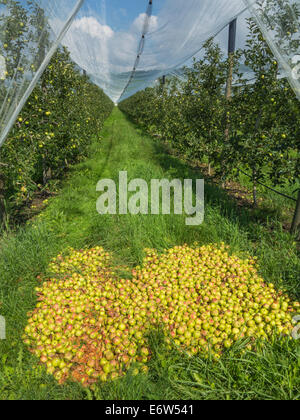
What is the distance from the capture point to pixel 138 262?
3045mm

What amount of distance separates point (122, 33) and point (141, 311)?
11.2 ft

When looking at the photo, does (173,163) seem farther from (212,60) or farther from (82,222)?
(82,222)

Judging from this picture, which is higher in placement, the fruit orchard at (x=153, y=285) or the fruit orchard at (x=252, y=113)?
the fruit orchard at (x=252, y=113)

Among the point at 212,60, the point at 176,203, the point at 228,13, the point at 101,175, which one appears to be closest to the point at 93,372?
the point at 176,203

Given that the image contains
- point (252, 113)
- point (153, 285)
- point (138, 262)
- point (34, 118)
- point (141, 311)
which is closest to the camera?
point (141, 311)

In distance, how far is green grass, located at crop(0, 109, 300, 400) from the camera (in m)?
1.66

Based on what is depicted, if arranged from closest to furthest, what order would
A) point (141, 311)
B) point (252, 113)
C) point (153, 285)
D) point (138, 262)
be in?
1. point (141, 311)
2. point (153, 285)
3. point (138, 262)
4. point (252, 113)

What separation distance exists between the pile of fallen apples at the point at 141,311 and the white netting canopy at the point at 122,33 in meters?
1.73

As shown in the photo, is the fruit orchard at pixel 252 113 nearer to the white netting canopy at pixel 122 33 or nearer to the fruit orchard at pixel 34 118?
the white netting canopy at pixel 122 33

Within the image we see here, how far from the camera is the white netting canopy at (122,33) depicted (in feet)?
4.88

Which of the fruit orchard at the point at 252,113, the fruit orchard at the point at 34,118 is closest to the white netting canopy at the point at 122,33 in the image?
the fruit orchard at the point at 34,118

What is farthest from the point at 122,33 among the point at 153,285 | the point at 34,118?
the point at 153,285

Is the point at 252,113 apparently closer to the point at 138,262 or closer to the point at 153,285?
the point at 138,262

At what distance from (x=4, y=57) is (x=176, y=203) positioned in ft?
10.4
